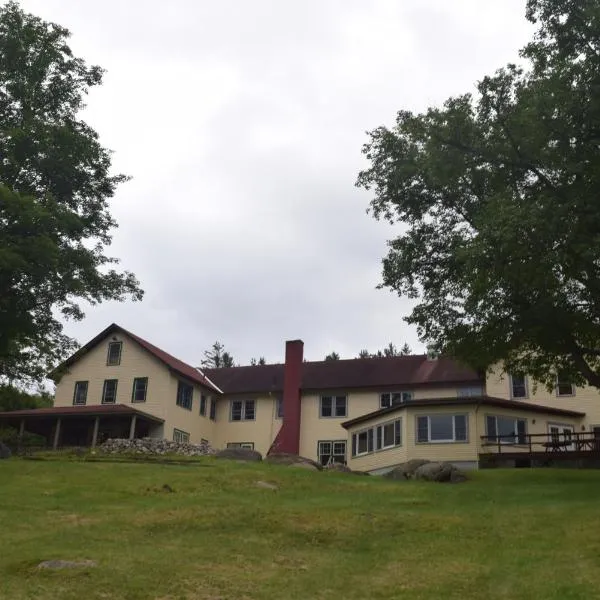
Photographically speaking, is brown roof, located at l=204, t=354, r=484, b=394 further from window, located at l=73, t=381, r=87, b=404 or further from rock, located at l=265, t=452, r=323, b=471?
rock, located at l=265, t=452, r=323, b=471

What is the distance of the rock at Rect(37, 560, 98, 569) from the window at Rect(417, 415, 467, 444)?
28712 millimetres

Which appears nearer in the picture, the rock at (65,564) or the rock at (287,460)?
the rock at (65,564)

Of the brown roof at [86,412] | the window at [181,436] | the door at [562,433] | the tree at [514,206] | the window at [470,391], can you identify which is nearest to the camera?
the tree at [514,206]

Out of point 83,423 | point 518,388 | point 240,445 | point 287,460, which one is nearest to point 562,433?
point 518,388

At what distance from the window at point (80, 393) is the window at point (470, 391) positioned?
2486 centimetres

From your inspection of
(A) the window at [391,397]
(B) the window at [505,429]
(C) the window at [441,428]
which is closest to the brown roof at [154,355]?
(A) the window at [391,397]

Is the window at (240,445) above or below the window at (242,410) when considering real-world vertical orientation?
below

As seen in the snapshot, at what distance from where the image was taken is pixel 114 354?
51.8 meters

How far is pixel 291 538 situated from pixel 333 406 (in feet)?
110

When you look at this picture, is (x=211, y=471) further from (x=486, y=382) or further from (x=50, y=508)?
(x=486, y=382)

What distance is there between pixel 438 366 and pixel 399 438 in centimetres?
973

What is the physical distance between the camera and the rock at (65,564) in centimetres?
1438

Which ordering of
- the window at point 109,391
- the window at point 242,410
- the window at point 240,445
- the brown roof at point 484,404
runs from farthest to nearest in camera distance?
the window at point 242,410
the window at point 240,445
the window at point 109,391
the brown roof at point 484,404

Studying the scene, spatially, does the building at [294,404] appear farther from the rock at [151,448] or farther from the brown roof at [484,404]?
the rock at [151,448]
